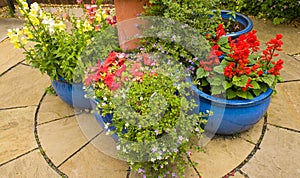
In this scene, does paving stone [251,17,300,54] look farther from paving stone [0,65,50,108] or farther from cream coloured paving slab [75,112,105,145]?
paving stone [0,65,50,108]

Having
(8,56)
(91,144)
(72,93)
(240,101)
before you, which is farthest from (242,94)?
(8,56)

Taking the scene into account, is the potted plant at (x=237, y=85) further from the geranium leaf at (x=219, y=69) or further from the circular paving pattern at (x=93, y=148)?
the circular paving pattern at (x=93, y=148)

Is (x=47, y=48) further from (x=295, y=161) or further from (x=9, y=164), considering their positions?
(x=295, y=161)

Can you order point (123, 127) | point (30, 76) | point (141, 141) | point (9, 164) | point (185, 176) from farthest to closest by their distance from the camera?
point (30, 76) → point (9, 164) → point (185, 176) → point (123, 127) → point (141, 141)

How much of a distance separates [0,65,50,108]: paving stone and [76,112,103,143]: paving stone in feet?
1.62

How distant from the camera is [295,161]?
1.85 metres

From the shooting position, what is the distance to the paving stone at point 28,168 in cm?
187

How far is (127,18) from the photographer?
2.38 m

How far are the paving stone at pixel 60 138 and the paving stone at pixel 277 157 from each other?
3.92ft

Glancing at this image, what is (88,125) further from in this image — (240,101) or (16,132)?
(240,101)

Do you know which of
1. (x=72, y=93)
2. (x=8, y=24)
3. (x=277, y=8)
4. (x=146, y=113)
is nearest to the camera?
(x=146, y=113)

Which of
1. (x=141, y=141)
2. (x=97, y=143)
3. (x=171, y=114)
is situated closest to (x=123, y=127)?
(x=141, y=141)

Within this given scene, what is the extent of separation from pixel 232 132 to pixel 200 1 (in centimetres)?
104

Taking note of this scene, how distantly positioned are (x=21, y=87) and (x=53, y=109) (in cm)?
50
